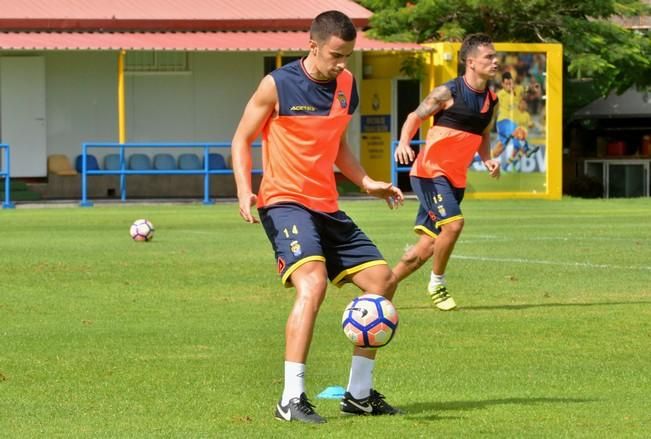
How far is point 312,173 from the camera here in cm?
844

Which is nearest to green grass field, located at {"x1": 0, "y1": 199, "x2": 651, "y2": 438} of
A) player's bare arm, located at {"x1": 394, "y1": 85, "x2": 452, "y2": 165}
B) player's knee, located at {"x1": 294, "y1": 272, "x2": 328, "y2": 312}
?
player's knee, located at {"x1": 294, "y1": 272, "x2": 328, "y2": 312}

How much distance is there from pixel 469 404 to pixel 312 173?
4.99 ft

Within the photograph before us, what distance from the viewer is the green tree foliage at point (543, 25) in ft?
121

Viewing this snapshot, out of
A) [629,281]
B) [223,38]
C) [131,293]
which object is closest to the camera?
[131,293]

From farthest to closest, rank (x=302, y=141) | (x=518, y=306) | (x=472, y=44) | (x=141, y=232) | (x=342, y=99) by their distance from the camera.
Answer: (x=141, y=232) → (x=518, y=306) → (x=472, y=44) → (x=342, y=99) → (x=302, y=141)

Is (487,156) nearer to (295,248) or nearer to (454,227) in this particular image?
(454,227)

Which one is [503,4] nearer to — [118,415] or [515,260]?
[515,260]

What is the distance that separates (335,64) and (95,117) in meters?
28.9

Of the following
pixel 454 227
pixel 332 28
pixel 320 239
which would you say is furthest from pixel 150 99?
pixel 332 28

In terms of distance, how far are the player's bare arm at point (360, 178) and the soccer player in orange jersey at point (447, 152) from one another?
399cm

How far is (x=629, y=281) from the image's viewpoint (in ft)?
50.6

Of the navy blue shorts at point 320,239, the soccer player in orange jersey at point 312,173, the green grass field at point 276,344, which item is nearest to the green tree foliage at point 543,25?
the green grass field at point 276,344

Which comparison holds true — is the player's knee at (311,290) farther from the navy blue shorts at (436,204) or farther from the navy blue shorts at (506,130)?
the navy blue shorts at (506,130)

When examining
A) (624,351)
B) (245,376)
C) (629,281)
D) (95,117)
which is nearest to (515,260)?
(629,281)
